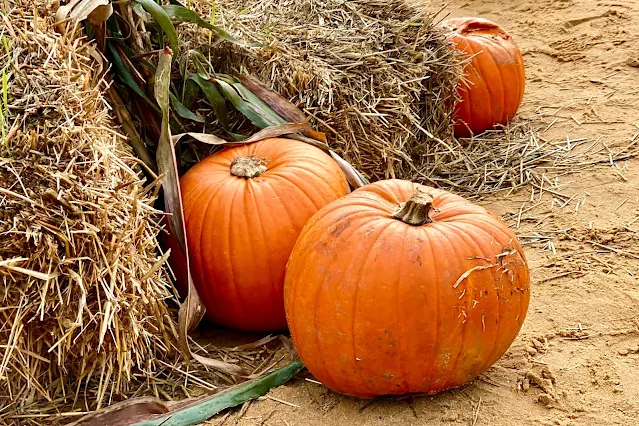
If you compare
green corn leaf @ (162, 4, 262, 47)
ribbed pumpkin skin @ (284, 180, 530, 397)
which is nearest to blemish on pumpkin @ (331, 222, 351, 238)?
ribbed pumpkin skin @ (284, 180, 530, 397)

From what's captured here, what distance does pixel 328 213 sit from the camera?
3.04m

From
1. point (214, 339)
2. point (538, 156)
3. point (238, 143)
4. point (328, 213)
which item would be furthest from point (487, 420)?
point (538, 156)

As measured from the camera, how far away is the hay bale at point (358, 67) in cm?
411

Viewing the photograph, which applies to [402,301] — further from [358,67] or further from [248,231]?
[358,67]

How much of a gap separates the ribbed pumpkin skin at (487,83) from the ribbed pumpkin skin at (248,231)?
204 cm

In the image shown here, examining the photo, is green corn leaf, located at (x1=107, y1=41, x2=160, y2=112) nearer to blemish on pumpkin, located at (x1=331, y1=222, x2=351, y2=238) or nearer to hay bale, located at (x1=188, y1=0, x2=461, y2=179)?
hay bale, located at (x1=188, y1=0, x2=461, y2=179)

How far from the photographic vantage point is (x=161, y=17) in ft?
11.7

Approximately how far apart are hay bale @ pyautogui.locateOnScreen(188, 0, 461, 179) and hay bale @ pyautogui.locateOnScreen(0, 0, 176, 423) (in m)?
1.13

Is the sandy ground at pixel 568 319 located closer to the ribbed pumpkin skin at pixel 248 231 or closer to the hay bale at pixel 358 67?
the ribbed pumpkin skin at pixel 248 231

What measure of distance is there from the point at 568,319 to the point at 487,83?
2373 millimetres

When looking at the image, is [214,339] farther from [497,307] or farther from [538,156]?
[538,156]

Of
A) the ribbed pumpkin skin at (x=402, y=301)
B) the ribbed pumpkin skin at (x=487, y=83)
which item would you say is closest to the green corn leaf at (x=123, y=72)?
the ribbed pumpkin skin at (x=402, y=301)

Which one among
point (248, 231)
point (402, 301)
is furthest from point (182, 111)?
point (402, 301)

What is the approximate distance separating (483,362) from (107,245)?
4.43 feet
